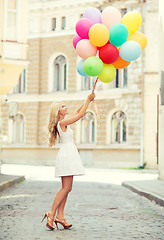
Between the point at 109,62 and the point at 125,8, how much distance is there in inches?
881

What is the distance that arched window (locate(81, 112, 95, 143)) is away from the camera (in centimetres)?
3017

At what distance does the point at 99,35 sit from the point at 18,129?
2607cm

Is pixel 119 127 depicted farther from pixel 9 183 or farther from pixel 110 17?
pixel 110 17

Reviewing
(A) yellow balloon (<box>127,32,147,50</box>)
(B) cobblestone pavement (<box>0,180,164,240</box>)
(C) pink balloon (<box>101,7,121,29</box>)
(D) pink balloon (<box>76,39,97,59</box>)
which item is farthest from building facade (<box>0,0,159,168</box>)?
(D) pink balloon (<box>76,39,97,59</box>)

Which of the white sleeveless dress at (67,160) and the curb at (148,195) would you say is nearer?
the white sleeveless dress at (67,160)

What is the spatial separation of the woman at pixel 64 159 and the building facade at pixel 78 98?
20.6 metres

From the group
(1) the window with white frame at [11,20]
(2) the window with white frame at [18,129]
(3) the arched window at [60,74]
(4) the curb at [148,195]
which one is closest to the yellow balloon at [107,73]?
(4) the curb at [148,195]

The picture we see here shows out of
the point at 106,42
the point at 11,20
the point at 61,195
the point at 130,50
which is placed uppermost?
the point at 11,20

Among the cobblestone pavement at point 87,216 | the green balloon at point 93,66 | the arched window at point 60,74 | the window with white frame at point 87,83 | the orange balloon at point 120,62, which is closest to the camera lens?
the cobblestone pavement at point 87,216

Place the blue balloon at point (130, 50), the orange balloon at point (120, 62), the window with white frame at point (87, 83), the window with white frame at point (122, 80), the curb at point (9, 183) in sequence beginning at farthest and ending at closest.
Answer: the window with white frame at point (87, 83) → the window with white frame at point (122, 80) → the curb at point (9, 183) → the orange balloon at point (120, 62) → the blue balloon at point (130, 50)

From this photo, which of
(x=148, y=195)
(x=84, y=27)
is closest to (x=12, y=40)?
(x=148, y=195)

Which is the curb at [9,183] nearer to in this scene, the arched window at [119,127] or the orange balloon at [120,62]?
the orange balloon at [120,62]

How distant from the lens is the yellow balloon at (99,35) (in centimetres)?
688

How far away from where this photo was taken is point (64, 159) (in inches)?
268
